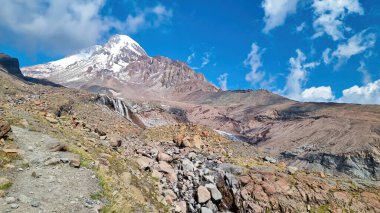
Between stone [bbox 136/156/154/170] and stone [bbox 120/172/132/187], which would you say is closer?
stone [bbox 120/172/132/187]

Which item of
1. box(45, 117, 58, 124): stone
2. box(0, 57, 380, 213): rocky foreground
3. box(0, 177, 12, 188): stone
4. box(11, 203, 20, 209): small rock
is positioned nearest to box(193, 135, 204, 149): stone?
box(0, 57, 380, 213): rocky foreground

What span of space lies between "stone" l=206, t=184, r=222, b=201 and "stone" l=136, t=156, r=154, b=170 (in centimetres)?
386

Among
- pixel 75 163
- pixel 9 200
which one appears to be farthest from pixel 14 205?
pixel 75 163

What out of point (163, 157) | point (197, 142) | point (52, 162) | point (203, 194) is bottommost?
point (203, 194)

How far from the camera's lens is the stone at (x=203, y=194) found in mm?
21047

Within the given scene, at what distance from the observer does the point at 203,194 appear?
21297mm

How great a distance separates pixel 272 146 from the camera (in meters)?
172

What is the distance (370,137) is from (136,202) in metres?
145

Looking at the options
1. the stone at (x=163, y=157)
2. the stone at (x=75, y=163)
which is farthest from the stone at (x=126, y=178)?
the stone at (x=163, y=157)

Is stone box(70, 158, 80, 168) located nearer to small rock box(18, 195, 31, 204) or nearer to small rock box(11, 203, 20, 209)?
small rock box(18, 195, 31, 204)

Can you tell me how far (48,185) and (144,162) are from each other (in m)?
8.58

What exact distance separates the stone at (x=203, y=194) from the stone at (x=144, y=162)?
350cm

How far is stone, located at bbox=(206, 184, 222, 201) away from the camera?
70.2 feet

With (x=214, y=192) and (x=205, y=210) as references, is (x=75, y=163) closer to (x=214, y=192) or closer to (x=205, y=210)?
(x=205, y=210)
